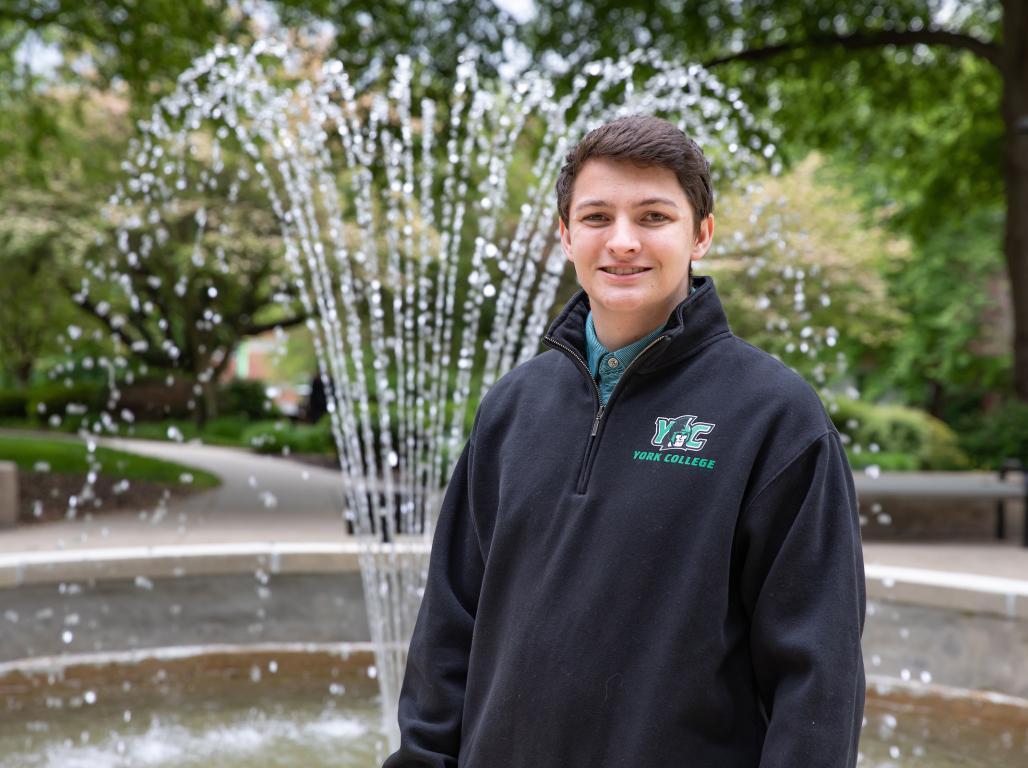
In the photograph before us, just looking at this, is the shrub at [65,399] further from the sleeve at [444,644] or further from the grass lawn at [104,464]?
the sleeve at [444,644]

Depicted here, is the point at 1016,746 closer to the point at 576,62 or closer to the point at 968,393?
the point at 576,62

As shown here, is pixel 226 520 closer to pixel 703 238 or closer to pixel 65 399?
pixel 703 238

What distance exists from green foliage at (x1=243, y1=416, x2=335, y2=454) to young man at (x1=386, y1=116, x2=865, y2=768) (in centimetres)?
1562

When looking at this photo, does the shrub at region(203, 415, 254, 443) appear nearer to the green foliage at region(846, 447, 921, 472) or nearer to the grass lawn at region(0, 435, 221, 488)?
the grass lawn at region(0, 435, 221, 488)

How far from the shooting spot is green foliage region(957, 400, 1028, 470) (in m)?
10.3

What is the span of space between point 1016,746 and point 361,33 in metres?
9.03

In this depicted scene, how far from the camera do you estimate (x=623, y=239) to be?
4.86 ft

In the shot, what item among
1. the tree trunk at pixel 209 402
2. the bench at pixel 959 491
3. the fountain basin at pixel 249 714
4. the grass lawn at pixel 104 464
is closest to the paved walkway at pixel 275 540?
the bench at pixel 959 491

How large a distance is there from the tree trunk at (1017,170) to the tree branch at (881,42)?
0.30 metres

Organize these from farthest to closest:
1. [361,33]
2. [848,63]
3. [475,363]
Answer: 1. [475,363]
2. [848,63]
3. [361,33]

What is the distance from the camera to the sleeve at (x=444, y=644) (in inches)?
64.4

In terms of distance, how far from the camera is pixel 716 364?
4.88ft

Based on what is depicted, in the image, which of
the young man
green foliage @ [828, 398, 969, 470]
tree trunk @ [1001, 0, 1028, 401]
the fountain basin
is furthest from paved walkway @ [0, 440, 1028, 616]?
green foliage @ [828, 398, 969, 470]

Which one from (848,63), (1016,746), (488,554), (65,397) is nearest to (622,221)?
(488,554)
